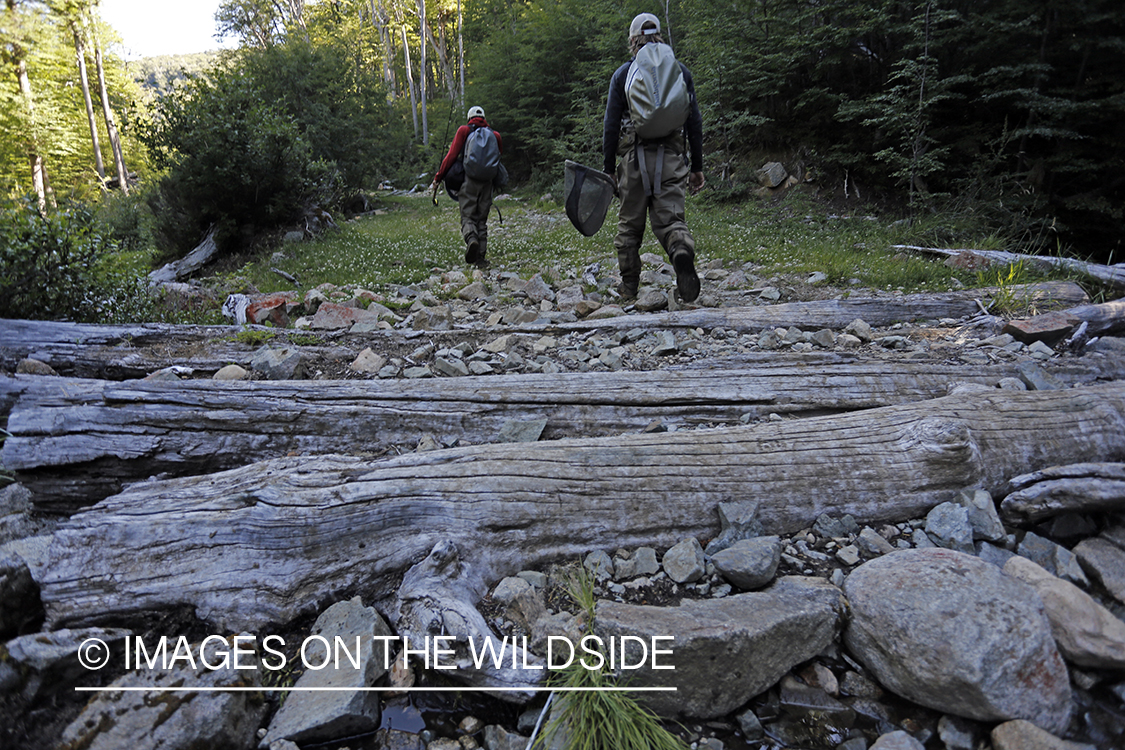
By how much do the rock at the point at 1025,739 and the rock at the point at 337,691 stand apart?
202 centimetres

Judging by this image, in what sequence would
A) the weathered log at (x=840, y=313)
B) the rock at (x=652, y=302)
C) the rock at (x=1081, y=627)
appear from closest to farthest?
1. the rock at (x=1081, y=627)
2. the weathered log at (x=840, y=313)
3. the rock at (x=652, y=302)

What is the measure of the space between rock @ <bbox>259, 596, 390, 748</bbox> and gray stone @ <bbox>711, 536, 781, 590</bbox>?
1.42 metres

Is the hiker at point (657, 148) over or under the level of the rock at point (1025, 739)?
over

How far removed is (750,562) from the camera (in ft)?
7.42

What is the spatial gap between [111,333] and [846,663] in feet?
18.1

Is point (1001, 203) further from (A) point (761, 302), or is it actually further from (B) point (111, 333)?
(B) point (111, 333)

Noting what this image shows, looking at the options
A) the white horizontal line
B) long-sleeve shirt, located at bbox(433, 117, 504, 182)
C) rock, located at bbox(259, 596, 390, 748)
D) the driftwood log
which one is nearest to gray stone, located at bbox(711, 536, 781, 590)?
the white horizontal line

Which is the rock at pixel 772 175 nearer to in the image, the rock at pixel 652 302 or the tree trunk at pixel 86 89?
the rock at pixel 652 302

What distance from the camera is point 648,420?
3361mm

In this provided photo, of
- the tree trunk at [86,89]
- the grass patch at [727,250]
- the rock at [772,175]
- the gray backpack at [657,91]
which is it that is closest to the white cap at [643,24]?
the gray backpack at [657,91]

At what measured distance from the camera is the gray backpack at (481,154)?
30.1 ft

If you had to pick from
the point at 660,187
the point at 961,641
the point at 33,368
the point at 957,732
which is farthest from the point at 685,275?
the point at 33,368

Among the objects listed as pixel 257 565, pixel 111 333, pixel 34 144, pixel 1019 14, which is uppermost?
pixel 34 144

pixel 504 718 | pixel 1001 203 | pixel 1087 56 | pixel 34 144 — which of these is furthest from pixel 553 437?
pixel 34 144
